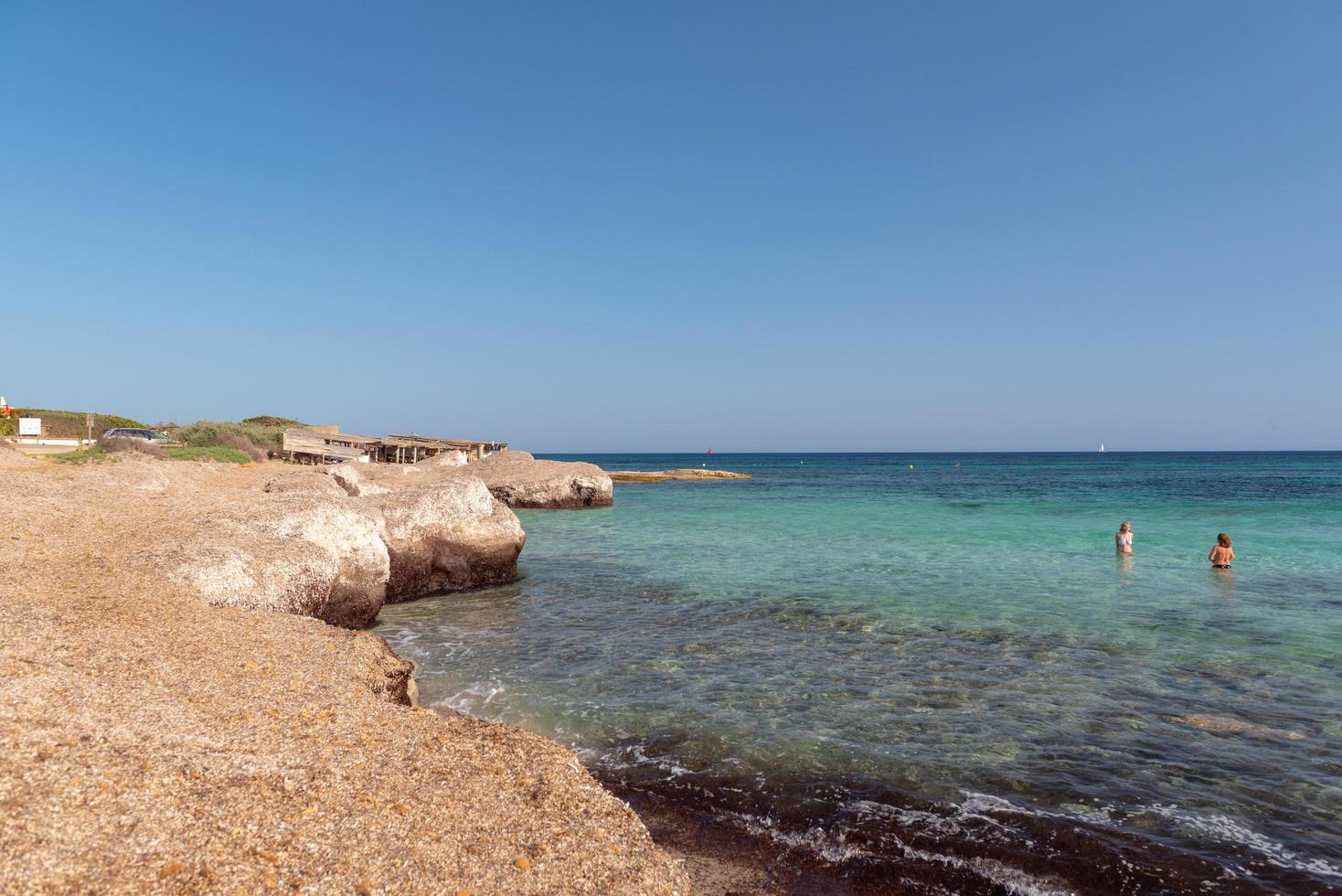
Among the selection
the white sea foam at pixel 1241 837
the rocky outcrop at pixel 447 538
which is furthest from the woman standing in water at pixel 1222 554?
the rocky outcrop at pixel 447 538

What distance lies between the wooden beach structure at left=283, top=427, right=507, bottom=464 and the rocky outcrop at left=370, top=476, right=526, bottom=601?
22433 millimetres

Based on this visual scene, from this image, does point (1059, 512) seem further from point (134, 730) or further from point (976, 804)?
point (134, 730)

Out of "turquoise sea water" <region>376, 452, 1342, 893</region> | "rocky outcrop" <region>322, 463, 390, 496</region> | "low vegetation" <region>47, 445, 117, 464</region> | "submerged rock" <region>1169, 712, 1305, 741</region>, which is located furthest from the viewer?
"low vegetation" <region>47, 445, 117, 464</region>

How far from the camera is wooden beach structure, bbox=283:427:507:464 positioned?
3497cm

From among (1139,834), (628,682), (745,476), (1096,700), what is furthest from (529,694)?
(745,476)

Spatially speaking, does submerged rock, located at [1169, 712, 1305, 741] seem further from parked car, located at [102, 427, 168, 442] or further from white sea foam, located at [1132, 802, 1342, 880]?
parked car, located at [102, 427, 168, 442]

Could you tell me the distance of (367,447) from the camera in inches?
1794

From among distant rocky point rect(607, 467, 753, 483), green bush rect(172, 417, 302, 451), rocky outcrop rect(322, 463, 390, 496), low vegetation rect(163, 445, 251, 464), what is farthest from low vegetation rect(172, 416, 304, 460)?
distant rocky point rect(607, 467, 753, 483)

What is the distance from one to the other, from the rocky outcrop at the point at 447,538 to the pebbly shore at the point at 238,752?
341 cm

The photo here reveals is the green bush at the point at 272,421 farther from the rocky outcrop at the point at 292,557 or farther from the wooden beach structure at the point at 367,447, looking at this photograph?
the rocky outcrop at the point at 292,557

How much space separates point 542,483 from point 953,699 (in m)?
27.3

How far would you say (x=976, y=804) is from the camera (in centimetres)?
569

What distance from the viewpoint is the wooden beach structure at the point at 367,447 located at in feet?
115

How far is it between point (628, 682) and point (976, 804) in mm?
4303
